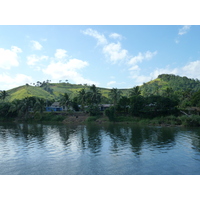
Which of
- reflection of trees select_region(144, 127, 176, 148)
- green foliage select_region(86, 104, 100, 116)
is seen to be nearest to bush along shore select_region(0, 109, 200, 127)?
green foliage select_region(86, 104, 100, 116)

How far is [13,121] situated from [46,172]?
82600mm

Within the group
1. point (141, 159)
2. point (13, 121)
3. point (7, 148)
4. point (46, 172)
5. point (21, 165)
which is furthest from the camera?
point (13, 121)

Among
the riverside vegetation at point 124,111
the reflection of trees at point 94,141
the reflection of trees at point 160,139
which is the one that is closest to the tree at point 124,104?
the riverside vegetation at point 124,111

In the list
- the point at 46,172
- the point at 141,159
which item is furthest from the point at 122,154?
the point at 46,172

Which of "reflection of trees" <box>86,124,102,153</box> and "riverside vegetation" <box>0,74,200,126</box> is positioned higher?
"riverside vegetation" <box>0,74,200,126</box>

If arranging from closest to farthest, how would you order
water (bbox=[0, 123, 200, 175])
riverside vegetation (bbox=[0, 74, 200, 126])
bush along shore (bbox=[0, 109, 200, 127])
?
water (bbox=[0, 123, 200, 175]), bush along shore (bbox=[0, 109, 200, 127]), riverside vegetation (bbox=[0, 74, 200, 126])

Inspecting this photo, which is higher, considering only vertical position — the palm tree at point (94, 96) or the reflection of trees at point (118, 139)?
the palm tree at point (94, 96)

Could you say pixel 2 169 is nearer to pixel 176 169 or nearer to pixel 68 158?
pixel 68 158

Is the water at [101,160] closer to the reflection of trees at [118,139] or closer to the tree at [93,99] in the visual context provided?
the reflection of trees at [118,139]

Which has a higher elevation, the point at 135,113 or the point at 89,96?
the point at 89,96

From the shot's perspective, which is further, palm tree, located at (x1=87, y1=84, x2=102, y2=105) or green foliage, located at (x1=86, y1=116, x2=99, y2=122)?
palm tree, located at (x1=87, y1=84, x2=102, y2=105)

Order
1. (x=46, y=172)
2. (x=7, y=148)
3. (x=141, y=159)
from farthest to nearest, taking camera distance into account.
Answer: (x=7, y=148) → (x=141, y=159) → (x=46, y=172)

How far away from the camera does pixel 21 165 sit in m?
24.9

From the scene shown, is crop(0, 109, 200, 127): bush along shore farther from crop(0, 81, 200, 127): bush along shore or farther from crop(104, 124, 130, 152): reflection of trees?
crop(104, 124, 130, 152): reflection of trees
